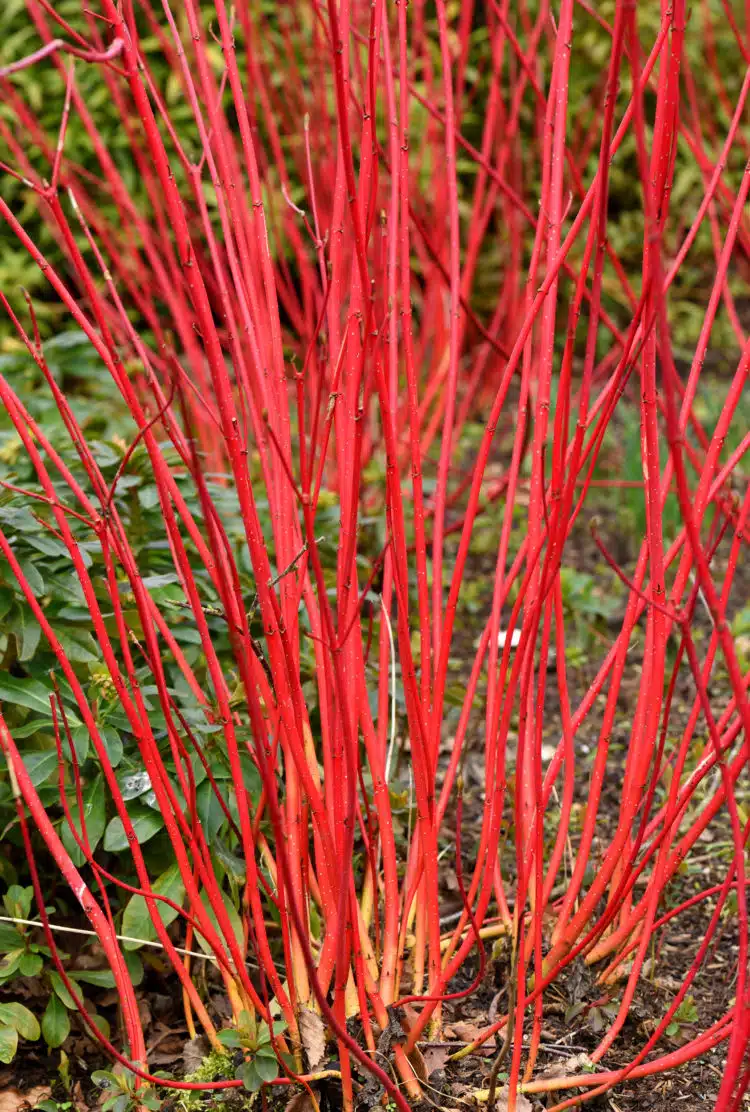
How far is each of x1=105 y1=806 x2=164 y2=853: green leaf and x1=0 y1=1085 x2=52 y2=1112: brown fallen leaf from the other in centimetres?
32

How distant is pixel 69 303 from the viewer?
1164 mm

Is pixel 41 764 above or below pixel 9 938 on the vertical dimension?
above

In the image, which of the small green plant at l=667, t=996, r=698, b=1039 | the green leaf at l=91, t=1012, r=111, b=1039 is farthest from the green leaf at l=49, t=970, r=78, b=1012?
the small green plant at l=667, t=996, r=698, b=1039

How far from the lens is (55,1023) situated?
1468 mm

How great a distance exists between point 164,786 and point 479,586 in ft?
6.19

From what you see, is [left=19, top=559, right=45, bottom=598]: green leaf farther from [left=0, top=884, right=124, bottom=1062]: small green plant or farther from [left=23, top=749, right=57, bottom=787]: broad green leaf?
[left=0, top=884, right=124, bottom=1062]: small green plant

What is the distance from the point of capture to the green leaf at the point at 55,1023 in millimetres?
1461

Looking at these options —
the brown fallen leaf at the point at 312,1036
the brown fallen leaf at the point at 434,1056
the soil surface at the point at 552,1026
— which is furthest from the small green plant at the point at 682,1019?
the brown fallen leaf at the point at 312,1036

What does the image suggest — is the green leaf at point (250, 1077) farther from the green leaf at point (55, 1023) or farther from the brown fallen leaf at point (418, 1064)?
the green leaf at point (55, 1023)

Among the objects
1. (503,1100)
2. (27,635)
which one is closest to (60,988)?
(27,635)

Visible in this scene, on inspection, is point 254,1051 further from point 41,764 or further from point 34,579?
point 34,579

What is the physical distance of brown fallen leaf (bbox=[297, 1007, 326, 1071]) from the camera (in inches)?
53.0

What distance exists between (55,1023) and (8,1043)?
0.30ft

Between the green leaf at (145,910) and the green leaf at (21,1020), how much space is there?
139mm
